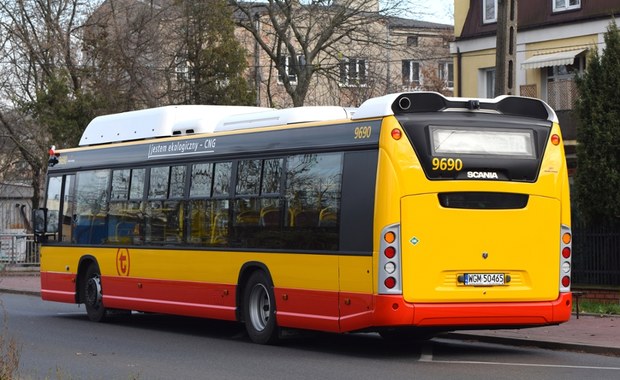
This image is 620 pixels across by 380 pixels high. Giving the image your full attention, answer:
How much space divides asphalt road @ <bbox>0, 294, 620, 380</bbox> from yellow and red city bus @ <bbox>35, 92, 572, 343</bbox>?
456mm

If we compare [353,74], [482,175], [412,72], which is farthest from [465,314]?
[412,72]

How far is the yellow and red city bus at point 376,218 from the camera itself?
14531 millimetres

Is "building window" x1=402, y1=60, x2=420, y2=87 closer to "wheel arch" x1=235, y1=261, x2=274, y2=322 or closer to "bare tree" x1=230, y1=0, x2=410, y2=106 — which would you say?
"bare tree" x1=230, y1=0, x2=410, y2=106

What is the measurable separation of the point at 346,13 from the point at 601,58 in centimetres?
1768

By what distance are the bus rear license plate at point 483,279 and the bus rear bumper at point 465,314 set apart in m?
0.24

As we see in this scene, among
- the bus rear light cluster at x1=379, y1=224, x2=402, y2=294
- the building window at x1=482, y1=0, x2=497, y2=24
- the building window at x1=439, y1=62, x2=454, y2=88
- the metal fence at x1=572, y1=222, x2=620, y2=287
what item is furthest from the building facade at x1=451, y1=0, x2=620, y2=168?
the building window at x1=439, y1=62, x2=454, y2=88

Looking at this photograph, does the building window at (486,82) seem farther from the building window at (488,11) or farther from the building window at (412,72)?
the building window at (412,72)

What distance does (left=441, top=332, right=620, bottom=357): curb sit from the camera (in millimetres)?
15625

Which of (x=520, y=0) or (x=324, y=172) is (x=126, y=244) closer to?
(x=324, y=172)

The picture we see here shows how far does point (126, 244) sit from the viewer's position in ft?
67.4

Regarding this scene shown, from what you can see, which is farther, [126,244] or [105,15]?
[105,15]

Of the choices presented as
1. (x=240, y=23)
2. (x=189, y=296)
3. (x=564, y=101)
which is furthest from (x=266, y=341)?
(x=240, y=23)

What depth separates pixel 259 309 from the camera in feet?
56.1

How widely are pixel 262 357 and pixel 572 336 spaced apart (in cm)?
448
